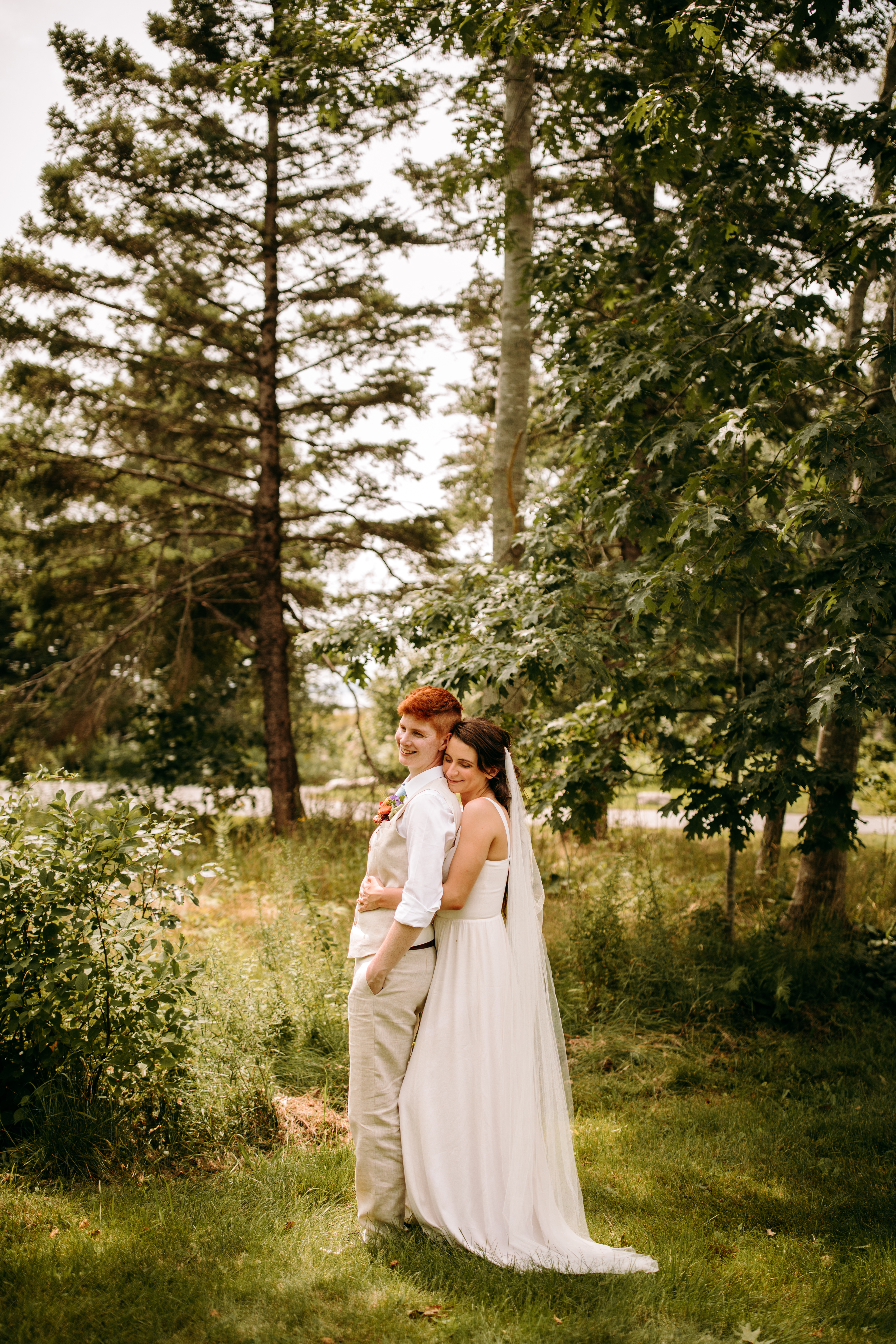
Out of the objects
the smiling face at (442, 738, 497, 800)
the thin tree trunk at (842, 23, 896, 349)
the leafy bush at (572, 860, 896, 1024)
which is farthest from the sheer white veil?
the thin tree trunk at (842, 23, 896, 349)

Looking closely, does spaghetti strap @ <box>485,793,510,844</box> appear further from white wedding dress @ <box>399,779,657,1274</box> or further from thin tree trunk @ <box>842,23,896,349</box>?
thin tree trunk @ <box>842,23,896,349</box>

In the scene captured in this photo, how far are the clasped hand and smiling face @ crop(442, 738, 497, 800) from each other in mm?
478

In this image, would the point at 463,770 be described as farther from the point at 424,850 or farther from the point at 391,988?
the point at 391,988

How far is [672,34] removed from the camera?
461 cm

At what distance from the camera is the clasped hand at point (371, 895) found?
10.9 ft

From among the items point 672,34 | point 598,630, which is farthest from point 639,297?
point 598,630

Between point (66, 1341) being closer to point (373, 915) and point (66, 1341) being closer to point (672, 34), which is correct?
point (373, 915)

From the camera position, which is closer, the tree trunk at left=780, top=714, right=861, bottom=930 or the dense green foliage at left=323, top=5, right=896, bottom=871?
the dense green foliage at left=323, top=5, right=896, bottom=871

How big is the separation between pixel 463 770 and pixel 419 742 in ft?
0.69

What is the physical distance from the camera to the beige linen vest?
3.35m

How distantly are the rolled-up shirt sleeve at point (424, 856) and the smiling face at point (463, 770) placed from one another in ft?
0.51

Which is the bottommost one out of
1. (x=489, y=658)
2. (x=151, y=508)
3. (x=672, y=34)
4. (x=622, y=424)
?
(x=489, y=658)

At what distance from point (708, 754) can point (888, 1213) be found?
3.01 metres

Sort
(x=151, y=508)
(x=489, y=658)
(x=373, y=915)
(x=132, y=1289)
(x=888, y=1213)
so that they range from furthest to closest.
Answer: (x=151, y=508)
(x=489, y=658)
(x=888, y=1213)
(x=373, y=915)
(x=132, y=1289)
